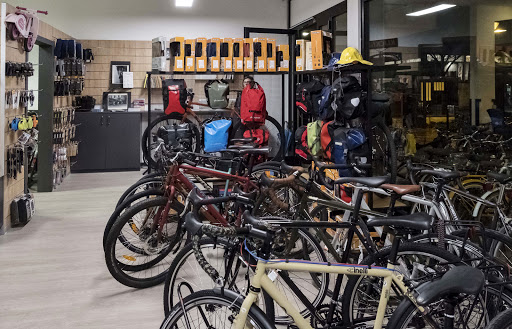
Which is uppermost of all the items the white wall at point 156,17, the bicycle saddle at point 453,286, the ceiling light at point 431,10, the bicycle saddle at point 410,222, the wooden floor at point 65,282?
the white wall at point 156,17

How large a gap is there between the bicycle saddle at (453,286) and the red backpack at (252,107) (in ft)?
18.5

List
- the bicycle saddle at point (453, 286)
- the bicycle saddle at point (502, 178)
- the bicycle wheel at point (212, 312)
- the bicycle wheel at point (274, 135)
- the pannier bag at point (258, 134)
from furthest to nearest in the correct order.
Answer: the bicycle wheel at point (274, 135) → the pannier bag at point (258, 134) → the bicycle saddle at point (502, 178) → the bicycle wheel at point (212, 312) → the bicycle saddle at point (453, 286)

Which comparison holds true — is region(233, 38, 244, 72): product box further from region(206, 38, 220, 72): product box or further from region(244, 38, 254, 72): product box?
region(206, 38, 220, 72): product box

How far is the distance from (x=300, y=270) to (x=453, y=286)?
0.62 m

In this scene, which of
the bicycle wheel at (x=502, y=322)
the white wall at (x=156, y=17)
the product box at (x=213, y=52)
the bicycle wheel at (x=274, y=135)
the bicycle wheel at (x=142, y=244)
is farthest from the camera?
the white wall at (x=156, y=17)

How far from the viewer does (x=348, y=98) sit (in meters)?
5.32

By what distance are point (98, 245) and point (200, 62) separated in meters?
2.91

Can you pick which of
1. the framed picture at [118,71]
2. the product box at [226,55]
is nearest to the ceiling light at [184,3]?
the framed picture at [118,71]

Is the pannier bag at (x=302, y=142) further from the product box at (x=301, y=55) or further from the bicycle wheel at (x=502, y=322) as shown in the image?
the bicycle wheel at (x=502, y=322)

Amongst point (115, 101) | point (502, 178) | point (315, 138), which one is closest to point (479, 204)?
point (502, 178)

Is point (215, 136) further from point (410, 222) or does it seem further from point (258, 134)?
point (410, 222)

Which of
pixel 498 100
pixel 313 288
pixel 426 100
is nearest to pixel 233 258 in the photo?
pixel 313 288

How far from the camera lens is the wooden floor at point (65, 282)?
3377mm

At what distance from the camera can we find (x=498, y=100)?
12.5ft
